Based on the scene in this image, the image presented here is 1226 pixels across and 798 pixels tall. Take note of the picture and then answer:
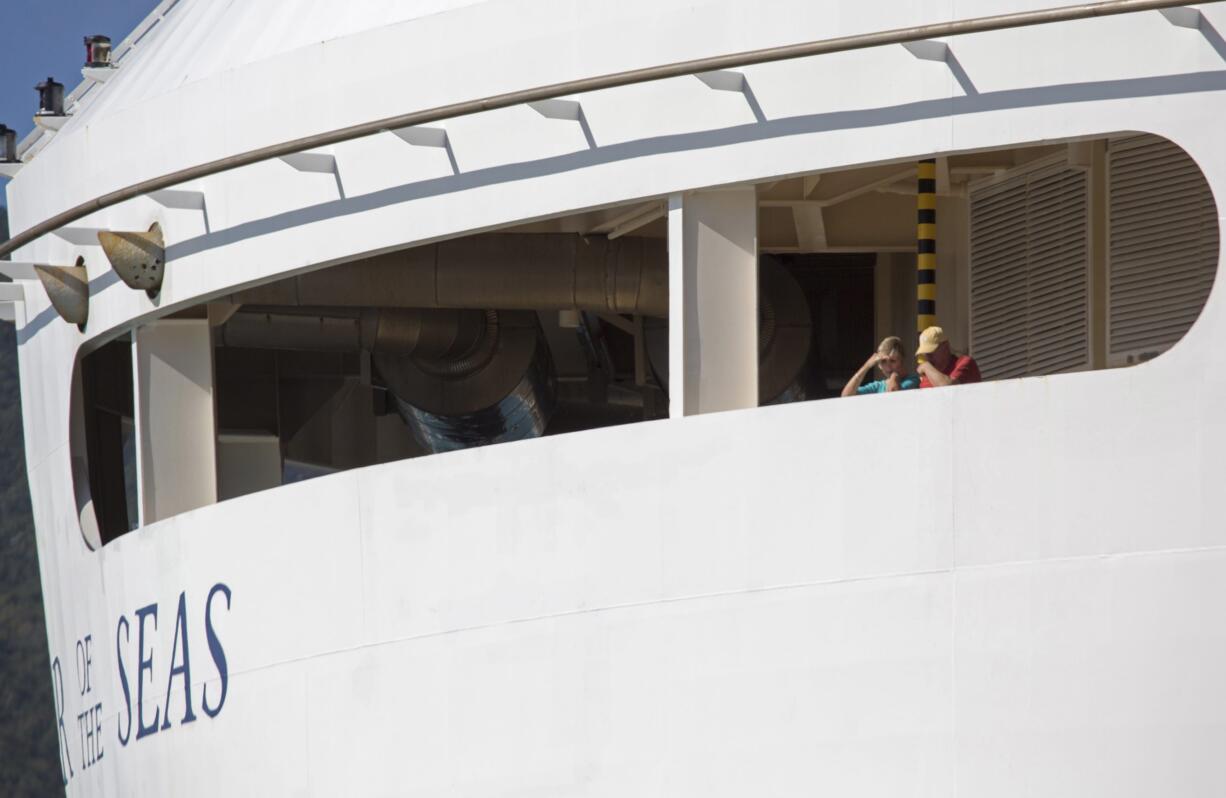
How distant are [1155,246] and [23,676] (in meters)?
50.8

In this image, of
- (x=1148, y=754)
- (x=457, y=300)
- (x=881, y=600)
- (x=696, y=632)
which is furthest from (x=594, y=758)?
(x=457, y=300)

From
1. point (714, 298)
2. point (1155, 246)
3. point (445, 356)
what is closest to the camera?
point (714, 298)

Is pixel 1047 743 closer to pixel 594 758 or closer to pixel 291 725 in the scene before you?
pixel 594 758

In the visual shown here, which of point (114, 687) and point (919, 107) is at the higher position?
point (919, 107)

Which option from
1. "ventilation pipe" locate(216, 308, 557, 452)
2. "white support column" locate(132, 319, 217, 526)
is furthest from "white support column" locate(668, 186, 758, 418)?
Result: "ventilation pipe" locate(216, 308, 557, 452)

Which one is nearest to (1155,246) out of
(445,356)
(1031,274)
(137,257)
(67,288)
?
(1031,274)

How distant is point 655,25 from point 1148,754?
3.66m

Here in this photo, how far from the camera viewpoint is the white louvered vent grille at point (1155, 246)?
9.57 meters

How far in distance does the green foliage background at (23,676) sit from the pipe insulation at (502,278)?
4239 centimetres

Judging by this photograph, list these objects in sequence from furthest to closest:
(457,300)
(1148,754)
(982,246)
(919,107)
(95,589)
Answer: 1. (457,300)
2. (95,589)
3. (982,246)
4. (919,107)
5. (1148,754)

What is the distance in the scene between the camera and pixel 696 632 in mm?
8633

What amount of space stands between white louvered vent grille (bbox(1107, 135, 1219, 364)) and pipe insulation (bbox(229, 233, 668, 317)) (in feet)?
13.3

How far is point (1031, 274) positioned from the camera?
10.8 metres

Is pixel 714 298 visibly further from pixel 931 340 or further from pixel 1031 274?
pixel 1031 274
